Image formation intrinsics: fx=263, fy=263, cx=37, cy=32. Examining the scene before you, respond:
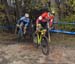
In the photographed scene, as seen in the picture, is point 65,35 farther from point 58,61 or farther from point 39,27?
point 58,61

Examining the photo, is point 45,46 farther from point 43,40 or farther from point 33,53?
point 33,53

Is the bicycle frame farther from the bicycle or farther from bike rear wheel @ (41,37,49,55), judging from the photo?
bike rear wheel @ (41,37,49,55)

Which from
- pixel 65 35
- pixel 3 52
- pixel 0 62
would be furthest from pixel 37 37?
pixel 65 35

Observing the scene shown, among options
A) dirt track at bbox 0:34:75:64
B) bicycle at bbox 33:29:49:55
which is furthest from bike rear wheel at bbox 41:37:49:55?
dirt track at bbox 0:34:75:64

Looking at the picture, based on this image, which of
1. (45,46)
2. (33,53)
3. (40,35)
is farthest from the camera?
(40,35)

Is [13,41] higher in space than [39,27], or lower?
lower

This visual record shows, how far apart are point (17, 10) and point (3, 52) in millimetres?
4257

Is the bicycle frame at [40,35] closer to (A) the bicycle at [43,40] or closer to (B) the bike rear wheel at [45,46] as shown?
(A) the bicycle at [43,40]

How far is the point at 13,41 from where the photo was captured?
13.1 metres

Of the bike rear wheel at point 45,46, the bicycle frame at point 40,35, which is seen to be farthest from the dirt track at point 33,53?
the bicycle frame at point 40,35

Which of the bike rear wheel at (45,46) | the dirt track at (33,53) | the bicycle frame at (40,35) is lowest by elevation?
the dirt track at (33,53)

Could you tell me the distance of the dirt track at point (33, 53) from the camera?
31.5ft

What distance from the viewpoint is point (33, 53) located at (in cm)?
1070

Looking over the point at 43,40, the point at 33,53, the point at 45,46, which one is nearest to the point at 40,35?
the point at 43,40
